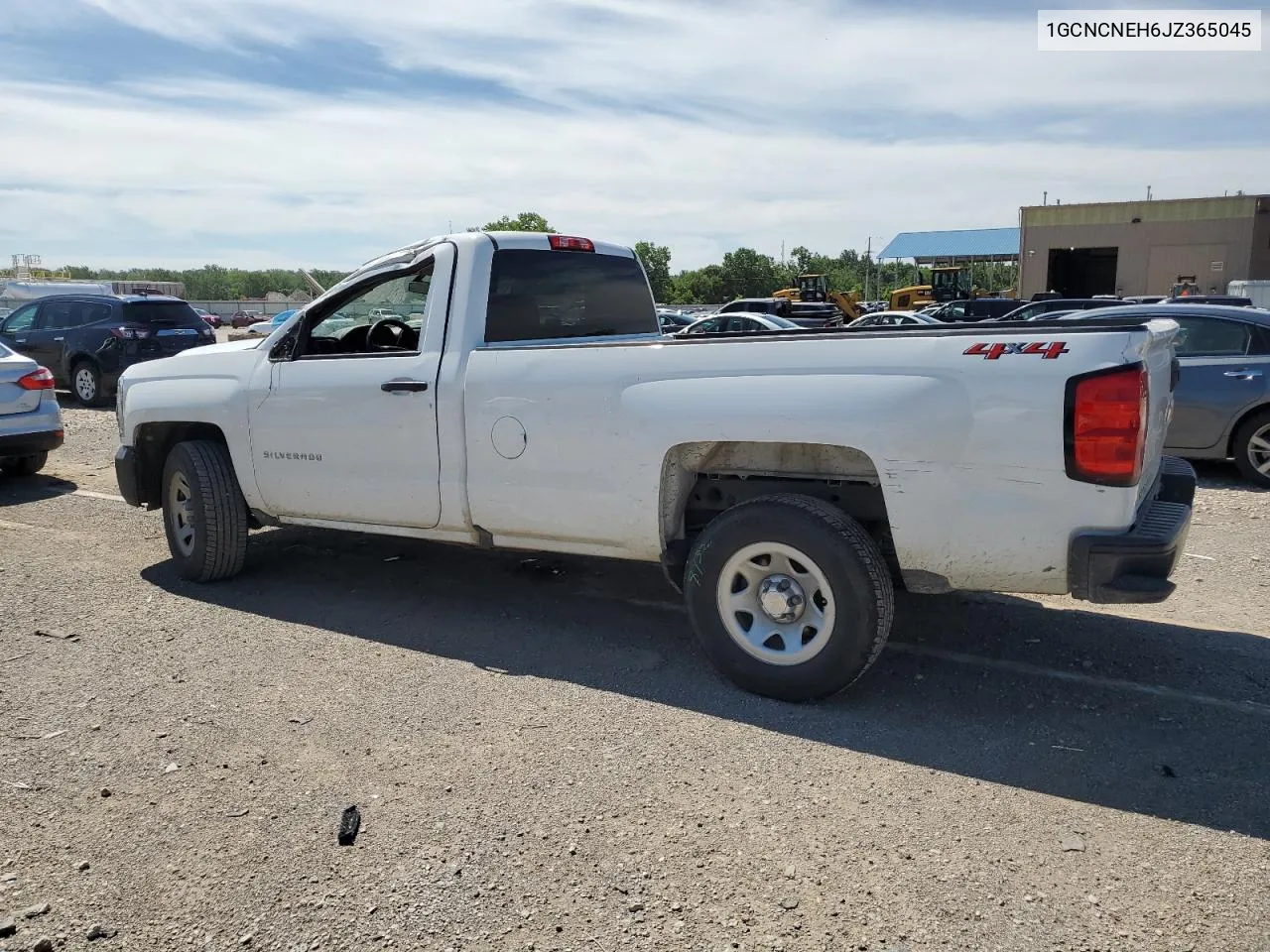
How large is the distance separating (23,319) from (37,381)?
920 cm

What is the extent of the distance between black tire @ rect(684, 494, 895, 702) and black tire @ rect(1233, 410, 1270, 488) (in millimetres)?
6381

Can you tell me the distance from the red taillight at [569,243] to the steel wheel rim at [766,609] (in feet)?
7.62

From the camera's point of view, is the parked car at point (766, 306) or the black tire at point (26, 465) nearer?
the black tire at point (26, 465)

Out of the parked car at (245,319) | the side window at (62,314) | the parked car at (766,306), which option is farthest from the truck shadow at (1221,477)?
the parked car at (245,319)

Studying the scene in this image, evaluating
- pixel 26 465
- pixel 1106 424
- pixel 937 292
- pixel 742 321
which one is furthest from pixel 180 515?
pixel 937 292

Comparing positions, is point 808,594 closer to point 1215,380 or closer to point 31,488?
point 1215,380

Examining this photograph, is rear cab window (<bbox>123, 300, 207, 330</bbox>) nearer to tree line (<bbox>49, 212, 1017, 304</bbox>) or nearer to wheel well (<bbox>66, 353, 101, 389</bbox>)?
wheel well (<bbox>66, 353, 101, 389</bbox>)

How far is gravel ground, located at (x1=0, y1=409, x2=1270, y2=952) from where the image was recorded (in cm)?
278

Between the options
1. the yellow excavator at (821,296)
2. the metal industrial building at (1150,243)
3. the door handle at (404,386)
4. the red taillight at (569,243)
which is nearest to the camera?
the door handle at (404,386)

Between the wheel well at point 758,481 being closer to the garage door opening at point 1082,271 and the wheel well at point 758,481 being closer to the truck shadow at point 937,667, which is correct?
the truck shadow at point 937,667

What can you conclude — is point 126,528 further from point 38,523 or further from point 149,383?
point 149,383

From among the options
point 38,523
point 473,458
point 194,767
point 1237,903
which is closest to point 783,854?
point 1237,903

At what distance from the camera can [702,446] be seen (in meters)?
4.33

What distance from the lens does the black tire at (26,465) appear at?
9656 mm
